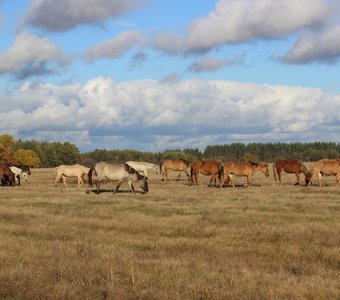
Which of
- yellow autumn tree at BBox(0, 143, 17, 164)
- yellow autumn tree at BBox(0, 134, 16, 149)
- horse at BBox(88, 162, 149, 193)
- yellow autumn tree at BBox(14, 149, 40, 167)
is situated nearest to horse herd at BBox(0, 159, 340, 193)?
horse at BBox(88, 162, 149, 193)

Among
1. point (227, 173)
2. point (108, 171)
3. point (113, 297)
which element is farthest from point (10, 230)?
point (227, 173)

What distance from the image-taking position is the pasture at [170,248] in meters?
8.83

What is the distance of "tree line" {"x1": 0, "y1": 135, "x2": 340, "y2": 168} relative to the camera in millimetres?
110875

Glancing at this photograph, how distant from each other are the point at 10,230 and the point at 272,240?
779cm

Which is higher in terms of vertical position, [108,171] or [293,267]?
[108,171]

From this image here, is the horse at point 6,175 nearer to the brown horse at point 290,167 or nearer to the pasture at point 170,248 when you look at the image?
the pasture at point 170,248

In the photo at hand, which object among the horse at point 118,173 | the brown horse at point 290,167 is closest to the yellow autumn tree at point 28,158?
the brown horse at point 290,167

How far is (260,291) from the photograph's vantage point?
8.77 m

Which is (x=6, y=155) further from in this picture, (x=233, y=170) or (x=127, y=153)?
(x=233, y=170)

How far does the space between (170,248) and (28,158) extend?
333ft

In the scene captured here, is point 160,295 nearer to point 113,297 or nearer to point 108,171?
point 113,297

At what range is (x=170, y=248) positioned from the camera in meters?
13.4

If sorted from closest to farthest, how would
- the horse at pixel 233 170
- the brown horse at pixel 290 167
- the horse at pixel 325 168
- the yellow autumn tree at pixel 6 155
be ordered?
1. the horse at pixel 233 170
2. the horse at pixel 325 168
3. the brown horse at pixel 290 167
4. the yellow autumn tree at pixel 6 155

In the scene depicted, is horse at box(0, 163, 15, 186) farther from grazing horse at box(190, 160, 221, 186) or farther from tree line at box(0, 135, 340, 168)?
tree line at box(0, 135, 340, 168)
